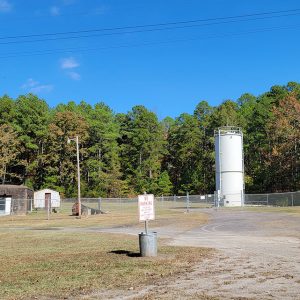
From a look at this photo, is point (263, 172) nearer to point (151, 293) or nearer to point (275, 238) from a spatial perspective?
point (275, 238)

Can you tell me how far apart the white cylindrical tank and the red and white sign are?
138 ft

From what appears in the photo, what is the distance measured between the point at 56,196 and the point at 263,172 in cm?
3812

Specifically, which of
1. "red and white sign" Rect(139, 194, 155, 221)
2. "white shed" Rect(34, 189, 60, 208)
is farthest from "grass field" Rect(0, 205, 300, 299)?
"white shed" Rect(34, 189, 60, 208)

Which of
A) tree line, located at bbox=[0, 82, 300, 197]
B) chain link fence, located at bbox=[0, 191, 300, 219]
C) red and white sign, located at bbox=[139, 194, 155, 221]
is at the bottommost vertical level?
chain link fence, located at bbox=[0, 191, 300, 219]

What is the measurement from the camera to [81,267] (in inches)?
488

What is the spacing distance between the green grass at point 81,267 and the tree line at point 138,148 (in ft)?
214

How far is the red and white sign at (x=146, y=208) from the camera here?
14752 mm

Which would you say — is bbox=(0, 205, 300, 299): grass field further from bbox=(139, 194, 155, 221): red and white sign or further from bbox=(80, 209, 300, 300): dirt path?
bbox=(139, 194, 155, 221): red and white sign

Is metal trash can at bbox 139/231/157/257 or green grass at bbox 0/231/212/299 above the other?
metal trash can at bbox 139/231/157/257

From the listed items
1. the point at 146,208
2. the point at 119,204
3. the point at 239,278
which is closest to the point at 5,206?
the point at 119,204

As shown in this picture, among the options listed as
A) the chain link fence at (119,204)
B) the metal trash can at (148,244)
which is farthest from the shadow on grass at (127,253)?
the chain link fence at (119,204)

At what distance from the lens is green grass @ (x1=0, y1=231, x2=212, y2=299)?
9.77 meters

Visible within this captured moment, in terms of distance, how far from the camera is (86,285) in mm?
9898

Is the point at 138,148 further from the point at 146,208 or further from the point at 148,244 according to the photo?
the point at 148,244
